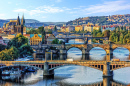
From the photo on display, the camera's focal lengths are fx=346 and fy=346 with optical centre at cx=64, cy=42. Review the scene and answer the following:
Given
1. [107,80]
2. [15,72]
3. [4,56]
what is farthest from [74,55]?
[107,80]

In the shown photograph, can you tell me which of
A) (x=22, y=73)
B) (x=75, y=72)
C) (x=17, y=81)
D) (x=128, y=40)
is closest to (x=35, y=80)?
(x=17, y=81)

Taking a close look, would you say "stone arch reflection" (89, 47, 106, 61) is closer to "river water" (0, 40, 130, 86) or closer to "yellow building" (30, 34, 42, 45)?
"river water" (0, 40, 130, 86)

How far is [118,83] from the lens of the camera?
136ft

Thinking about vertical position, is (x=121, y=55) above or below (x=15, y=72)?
below

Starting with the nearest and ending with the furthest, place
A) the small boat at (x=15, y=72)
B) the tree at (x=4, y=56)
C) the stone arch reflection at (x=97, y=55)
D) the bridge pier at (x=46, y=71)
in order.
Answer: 1. the bridge pier at (x=46, y=71)
2. the small boat at (x=15, y=72)
3. the tree at (x=4, y=56)
4. the stone arch reflection at (x=97, y=55)

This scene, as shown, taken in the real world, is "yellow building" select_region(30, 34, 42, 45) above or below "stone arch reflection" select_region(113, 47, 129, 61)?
above

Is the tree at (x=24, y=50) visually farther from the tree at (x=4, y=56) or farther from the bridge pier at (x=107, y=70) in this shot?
the bridge pier at (x=107, y=70)

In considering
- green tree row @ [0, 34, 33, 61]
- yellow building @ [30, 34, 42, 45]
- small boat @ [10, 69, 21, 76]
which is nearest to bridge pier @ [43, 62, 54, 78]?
small boat @ [10, 69, 21, 76]

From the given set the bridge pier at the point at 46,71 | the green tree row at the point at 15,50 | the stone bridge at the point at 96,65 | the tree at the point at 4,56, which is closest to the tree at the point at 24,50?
the green tree row at the point at 15,50

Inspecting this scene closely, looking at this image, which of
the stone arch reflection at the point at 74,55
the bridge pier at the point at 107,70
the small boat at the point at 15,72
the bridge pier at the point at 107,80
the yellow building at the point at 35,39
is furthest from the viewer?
the yellow building at the point at 35,39

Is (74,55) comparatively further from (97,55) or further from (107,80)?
(107,80)

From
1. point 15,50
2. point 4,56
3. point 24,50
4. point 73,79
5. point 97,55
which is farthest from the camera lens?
point 97,55

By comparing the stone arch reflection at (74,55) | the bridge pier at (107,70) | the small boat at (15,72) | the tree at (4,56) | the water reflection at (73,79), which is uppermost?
the tree at (4,56)

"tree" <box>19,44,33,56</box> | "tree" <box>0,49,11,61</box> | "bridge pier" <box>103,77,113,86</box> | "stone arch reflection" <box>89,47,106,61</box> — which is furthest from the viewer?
"tree" <box>19,44,33,56</box>
